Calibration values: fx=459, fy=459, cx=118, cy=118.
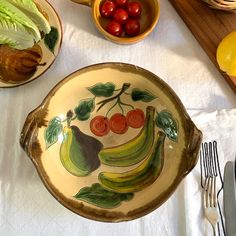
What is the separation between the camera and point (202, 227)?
1.71ft

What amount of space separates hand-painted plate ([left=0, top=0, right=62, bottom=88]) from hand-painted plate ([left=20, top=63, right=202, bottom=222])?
0.21ft

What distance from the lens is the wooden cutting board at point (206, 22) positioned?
0.61 metres

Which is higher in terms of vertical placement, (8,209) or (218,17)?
(218,17)

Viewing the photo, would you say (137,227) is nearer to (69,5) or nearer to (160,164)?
(160,164)

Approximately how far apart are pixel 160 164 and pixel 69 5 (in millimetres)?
257

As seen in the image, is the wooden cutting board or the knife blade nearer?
the knife blade

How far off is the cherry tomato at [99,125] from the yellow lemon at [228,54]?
0.16m

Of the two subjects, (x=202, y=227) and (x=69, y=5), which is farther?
(x=69, y=5)

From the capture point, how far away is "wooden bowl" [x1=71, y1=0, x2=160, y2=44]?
0.59 m

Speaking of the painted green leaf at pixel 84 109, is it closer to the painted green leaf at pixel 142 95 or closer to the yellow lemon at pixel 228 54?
the painted green leaf at pixel 142 95

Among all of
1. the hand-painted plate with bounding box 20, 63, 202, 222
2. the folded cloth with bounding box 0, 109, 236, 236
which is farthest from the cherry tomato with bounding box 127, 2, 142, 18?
the folded cloth with bounding box 0, 109, 236, 236

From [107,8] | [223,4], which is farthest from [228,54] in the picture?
[107,8]

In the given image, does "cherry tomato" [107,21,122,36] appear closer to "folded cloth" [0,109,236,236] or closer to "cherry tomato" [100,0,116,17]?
"cherry tomato" [100,0,116,17]

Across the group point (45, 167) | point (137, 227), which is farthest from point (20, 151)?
point (137, 227)
